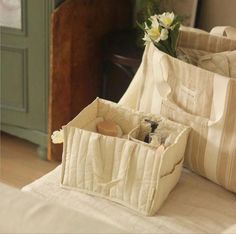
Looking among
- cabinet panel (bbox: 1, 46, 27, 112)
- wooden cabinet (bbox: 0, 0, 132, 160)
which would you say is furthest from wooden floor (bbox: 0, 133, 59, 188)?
cabinet panel (bbox: 1, 46, 27, 112)

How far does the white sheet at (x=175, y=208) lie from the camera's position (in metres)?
Answer: 1.14

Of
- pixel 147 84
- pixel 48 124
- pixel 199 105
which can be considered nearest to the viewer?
pixel 199 105

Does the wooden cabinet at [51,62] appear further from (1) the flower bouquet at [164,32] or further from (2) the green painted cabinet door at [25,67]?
(1) the flower bouquet at [164,32]

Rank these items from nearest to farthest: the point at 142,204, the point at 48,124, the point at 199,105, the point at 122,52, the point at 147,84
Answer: the point at 142,204, the point at 199,105, the point at 147,84, the point at 122,52, the point at 48,124

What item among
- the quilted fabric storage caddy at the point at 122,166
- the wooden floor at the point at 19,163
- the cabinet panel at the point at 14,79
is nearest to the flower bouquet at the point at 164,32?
the quilted fabric storage caddy at the point at 122,166

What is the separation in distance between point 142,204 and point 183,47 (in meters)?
0.55

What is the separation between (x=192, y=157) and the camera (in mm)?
1326

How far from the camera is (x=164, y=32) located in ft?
4.40

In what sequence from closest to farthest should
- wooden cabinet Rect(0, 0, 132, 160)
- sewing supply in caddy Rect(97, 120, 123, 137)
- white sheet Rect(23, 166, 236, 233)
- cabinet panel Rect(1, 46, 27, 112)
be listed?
white sheet Rect(23, 166, 236, 233), sewing supply in caddy Rect(97, 120, 123, 137), wooden cabinet Rect(0, 0, 132, 160), cabinet panel Rect(1, 46, 27, 112)

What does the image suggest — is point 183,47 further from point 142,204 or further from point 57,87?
point 57,87

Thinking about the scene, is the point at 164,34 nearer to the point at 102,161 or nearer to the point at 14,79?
the point at 102,161

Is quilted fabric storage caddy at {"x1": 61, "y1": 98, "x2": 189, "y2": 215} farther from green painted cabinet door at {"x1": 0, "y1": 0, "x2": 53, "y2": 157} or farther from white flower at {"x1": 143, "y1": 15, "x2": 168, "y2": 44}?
green painted cabinet door at {"x1": 0, "y1": 0, "x2": 53, "y2": 157}

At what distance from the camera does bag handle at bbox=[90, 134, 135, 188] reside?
3.88ft

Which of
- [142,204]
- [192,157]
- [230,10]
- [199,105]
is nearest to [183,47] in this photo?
[199,105]
